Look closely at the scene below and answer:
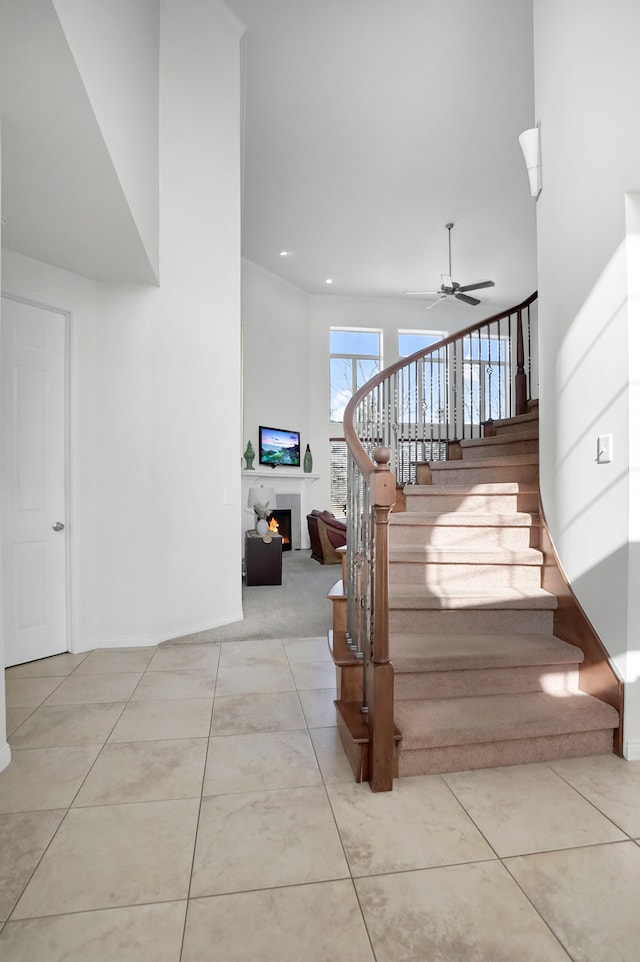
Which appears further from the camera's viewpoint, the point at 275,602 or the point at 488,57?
the point at 275,602

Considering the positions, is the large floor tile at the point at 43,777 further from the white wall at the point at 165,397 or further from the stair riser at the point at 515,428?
the stair riser at the point at 515,428

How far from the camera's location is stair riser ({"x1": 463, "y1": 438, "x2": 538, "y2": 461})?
162 inches

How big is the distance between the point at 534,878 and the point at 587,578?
1.33m

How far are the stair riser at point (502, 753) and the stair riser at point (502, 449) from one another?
232 cm

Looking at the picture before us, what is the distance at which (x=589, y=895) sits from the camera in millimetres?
1449

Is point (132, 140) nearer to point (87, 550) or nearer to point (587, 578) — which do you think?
point (87, 550)

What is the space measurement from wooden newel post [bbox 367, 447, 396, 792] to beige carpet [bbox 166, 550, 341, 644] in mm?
2047

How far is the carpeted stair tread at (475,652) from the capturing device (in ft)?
7.63

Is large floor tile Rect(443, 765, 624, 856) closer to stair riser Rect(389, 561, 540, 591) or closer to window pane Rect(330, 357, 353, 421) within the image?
stair riser Rect(389, 561, 540, 591)

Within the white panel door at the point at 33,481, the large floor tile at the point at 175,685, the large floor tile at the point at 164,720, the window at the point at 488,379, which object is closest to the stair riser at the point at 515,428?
the window at the point at 488,379

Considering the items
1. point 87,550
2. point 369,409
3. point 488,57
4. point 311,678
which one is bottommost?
point 311,678

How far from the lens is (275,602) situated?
16.3 feet

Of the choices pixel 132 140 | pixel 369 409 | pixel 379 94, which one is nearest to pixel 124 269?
pixel 132 140

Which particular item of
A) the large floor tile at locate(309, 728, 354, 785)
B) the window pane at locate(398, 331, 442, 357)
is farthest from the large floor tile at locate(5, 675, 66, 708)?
the window pane at locate(398, 331, 442, 357)
